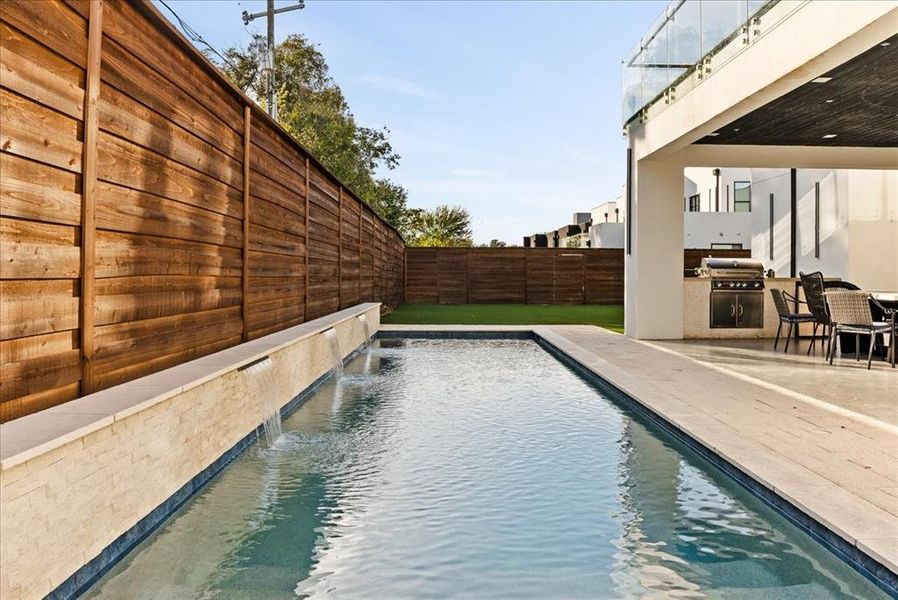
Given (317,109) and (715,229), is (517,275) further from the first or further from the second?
(317,109)

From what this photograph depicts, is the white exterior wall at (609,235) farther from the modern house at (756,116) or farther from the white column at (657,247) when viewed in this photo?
the white column at (657,247)

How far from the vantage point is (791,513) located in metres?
3.29

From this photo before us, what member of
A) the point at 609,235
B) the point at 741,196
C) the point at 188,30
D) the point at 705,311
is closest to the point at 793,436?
the point at 705,311

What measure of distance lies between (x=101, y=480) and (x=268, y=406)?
2.70 m

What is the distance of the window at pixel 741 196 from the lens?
2795 cm

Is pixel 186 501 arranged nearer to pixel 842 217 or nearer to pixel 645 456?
pixel 645 456

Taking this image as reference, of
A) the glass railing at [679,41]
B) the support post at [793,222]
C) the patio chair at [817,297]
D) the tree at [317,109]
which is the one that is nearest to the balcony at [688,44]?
the glass railing at [679,41]

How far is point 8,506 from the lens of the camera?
2.09 metres

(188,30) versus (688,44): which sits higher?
(188,30)

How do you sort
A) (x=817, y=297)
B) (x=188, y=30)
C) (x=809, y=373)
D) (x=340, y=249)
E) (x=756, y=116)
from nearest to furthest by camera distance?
(x=809, y=373)
(x=756, y=116)
(x=817, y=297)
(x=340, y=249)
(x=188, y=30)

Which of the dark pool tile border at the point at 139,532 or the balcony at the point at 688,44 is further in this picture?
the balcony at the point at 688,44

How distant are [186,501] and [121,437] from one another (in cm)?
97

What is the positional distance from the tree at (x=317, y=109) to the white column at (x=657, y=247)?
1461 cm

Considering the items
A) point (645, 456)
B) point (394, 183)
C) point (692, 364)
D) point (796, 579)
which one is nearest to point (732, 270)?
point (692, 364)
